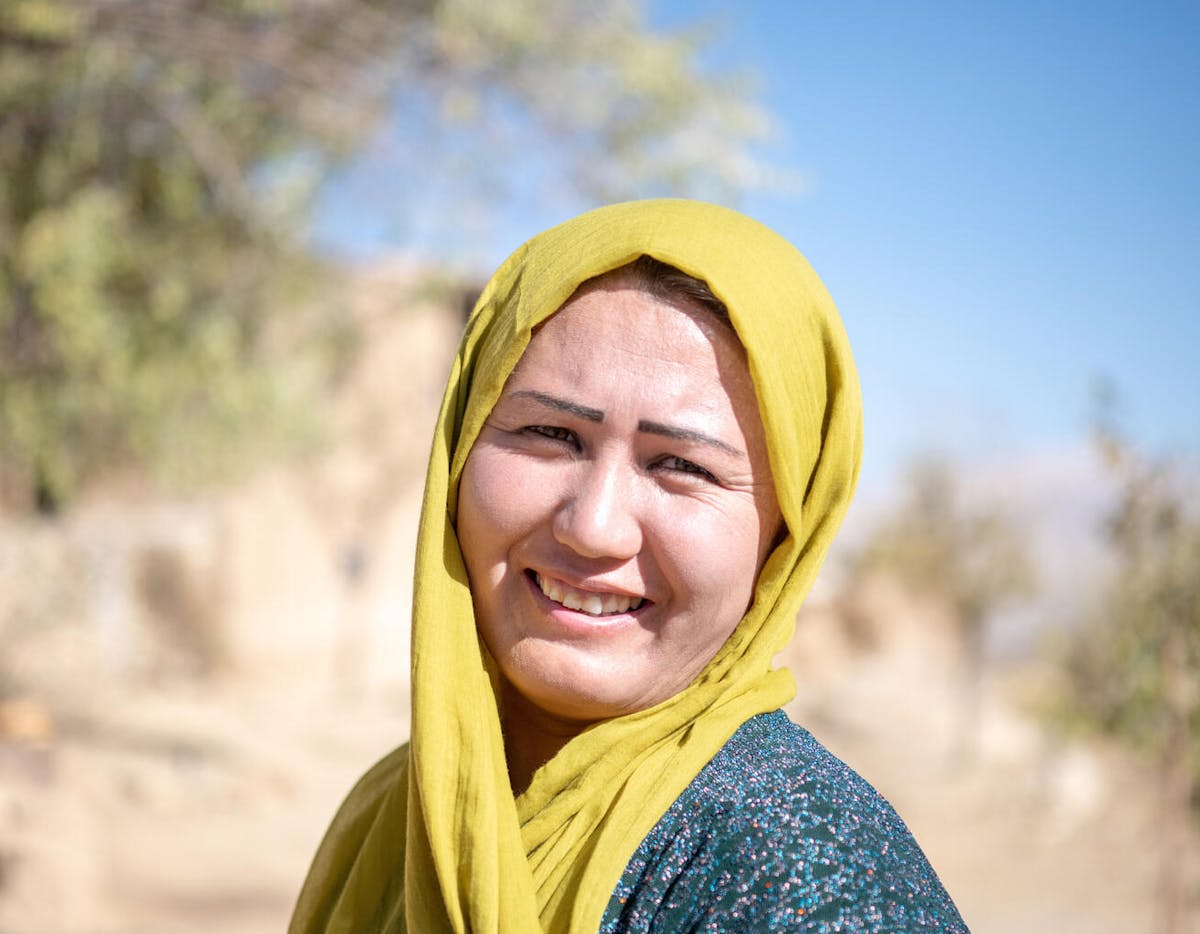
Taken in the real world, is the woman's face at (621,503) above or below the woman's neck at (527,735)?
above

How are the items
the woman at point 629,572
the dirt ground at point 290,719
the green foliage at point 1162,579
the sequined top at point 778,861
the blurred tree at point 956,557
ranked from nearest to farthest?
the sequined top at point 778,861
the woman at point 629,572
the green foliage at point 1162,579
the dirt ground at point 290,719
the blurred tree at point 956,557

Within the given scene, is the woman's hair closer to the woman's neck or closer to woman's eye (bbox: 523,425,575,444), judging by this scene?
woman's eye (bbox: 523,425,575,444)

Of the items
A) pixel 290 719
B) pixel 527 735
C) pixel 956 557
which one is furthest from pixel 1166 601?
pixel 956 557

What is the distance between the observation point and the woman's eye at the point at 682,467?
1240 millimetres

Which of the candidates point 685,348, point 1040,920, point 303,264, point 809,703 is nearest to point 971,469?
point 809,703

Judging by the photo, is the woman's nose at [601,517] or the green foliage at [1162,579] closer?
the woman's nose at [601,517]

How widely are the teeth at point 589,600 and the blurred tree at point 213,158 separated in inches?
180

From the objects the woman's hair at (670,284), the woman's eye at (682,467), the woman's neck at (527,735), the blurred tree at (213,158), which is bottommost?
the woman's neck at (527,735)

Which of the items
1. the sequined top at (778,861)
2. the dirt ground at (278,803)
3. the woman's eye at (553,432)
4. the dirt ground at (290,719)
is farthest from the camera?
the dirt ground at (290,719)

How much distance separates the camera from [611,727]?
4.12 feet

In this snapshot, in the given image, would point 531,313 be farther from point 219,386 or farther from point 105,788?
point 105,788

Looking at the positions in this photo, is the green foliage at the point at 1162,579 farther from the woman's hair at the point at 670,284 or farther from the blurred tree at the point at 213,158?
the woman's hair at the point at 670,284

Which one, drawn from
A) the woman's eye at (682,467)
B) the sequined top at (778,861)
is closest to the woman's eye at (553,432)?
the woman's eye at (682,467)

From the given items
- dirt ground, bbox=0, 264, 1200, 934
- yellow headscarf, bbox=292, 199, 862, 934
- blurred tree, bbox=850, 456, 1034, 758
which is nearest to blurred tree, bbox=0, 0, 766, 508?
dirt ground, bbox=0, 264, 1200, 934
